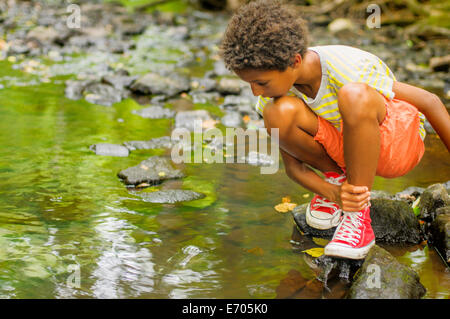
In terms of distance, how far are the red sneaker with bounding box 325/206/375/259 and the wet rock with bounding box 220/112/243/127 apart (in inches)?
91.8

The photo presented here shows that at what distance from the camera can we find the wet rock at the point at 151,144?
3.82 m

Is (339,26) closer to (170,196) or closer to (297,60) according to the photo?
(170,196)

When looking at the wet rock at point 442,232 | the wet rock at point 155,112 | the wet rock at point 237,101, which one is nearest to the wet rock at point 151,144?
the wet rock at point 155,112

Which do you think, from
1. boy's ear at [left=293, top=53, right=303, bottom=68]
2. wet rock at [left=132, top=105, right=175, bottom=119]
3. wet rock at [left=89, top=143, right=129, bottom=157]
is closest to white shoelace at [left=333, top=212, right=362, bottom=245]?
boy's ear at [left=293, top=53, right=303, bottom=68]

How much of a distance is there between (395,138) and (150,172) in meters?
1.54

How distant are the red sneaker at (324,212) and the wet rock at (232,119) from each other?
2.02 m

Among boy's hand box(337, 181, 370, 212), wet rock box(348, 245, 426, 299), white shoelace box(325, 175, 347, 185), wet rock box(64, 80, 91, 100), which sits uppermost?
boy's hand box(337, 181, 370, 212)

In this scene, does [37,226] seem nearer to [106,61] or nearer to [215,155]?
[215,155]

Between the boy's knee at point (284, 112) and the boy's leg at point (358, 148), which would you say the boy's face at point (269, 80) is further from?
the boy's leg at point (358, 148)

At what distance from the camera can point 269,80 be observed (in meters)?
2.27

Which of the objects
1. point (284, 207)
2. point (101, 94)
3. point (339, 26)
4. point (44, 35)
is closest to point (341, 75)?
point (284, 207)

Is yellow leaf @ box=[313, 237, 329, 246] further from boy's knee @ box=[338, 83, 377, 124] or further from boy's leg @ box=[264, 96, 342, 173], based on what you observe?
boy's knee @ box=[338, 83, 377, 124]

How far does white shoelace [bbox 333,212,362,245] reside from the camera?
90.8 inches
